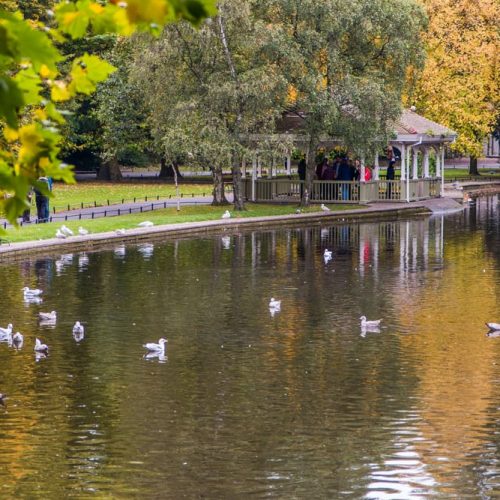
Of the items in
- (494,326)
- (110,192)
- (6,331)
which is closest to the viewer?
(6,331)

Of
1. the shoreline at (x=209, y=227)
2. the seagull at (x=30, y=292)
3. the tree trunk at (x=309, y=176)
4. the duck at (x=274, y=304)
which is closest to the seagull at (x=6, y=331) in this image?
the seagull at (x=30, y=292)

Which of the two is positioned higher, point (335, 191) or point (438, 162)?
point (438, 162)

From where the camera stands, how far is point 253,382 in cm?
2012

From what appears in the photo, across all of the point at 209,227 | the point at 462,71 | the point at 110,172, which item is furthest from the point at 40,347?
the point at 462,71

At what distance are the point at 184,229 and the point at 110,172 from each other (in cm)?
3260

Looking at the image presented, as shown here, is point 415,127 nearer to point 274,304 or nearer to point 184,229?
point 184,229

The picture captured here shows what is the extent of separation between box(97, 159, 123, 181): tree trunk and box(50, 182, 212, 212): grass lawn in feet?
6.23

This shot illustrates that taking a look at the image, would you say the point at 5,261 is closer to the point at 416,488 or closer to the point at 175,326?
the point at 175,326

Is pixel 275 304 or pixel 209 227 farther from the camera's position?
pixel 209 227

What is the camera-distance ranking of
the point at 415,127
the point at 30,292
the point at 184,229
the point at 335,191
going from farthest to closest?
the point at 415,127 < the point at 335,191 < the point at 184,229 < the point at 30,292

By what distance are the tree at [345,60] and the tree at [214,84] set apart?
111 centimetres

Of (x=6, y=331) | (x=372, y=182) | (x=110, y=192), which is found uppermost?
(x=372, y=182)

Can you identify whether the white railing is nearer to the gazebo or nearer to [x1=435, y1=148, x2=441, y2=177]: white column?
the gazebo

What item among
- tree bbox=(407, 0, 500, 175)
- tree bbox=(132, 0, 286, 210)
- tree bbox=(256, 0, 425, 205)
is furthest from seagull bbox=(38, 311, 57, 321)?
tree bbox=(407, 0, 500, 175)
